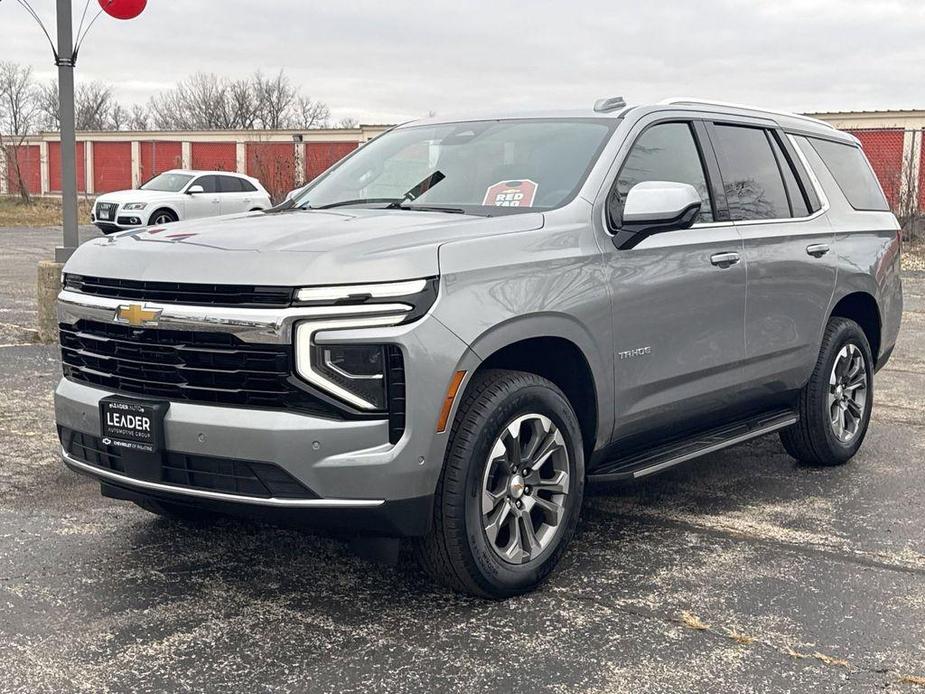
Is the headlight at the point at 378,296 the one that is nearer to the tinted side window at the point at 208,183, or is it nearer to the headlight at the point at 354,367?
the headlight at the point at 354,367

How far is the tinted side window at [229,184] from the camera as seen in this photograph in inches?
1009

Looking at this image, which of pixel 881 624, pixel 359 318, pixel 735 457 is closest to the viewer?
pixel 359 318

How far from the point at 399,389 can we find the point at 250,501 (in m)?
0.62

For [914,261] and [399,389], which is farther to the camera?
[914,261]

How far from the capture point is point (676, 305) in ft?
15.4

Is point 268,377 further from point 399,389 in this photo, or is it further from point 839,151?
point 839,151

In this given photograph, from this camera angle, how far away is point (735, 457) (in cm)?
647

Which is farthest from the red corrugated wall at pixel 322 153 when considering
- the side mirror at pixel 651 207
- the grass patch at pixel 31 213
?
the side mirror at pixel 651 207

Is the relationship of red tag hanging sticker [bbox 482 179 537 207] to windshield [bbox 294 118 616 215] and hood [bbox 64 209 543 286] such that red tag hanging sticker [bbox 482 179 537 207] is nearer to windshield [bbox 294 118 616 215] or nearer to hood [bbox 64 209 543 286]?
windshield [bbox 294 118 616 215]

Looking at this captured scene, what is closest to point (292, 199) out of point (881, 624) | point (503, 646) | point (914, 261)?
point (503, 646)

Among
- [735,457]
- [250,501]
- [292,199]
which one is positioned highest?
[292,199]

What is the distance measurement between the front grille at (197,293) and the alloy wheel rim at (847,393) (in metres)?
3.64

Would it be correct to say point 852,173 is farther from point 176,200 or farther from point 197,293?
point 176,200

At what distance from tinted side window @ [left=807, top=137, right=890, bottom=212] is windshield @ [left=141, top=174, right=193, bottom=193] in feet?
66.4
